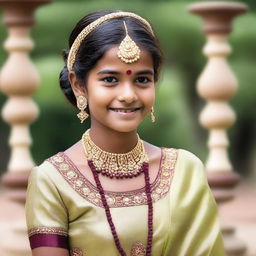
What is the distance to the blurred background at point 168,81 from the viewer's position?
10211 mm

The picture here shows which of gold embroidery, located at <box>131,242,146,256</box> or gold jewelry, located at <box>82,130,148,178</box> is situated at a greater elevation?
gold jewelry, located at <box>82,130,148,178</box>

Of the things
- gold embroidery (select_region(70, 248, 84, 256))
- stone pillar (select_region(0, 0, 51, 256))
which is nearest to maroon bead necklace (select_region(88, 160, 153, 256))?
gold embroidery (select_region(70, 248, 84, 256))

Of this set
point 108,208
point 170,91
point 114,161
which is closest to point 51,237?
point 108,208

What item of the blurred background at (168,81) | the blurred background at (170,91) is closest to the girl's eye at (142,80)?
the blurred background at (170,91)

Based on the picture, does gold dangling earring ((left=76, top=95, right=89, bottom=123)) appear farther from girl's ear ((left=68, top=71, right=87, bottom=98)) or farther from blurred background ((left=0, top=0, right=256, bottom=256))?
blurred background ((left=0, top=0, right=256, bottom=256))

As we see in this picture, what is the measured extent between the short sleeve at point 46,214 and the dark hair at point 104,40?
12.8 inches

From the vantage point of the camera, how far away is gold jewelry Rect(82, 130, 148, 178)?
3.53 m

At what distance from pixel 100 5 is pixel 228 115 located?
13.5 ft

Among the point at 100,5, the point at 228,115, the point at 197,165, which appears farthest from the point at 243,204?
the point at 197,165

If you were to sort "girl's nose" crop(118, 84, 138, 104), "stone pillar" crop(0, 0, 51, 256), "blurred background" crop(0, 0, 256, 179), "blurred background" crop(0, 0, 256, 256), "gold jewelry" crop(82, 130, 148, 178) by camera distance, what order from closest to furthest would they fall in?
"girl's nose" crop(118, 84, 138, 104)
"gold jewelry" crop(82, 130, 148, 178)
"stone pillar" crop(0, 0, 51, 256)
"blurred background" crop(0, 0, 256, 256)
"blurred background" crop(0, 0, 256, 179)

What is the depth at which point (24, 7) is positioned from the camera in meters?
6.60

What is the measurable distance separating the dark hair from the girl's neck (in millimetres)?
166

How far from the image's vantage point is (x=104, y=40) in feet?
11.3

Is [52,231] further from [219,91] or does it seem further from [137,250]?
[219,91]
